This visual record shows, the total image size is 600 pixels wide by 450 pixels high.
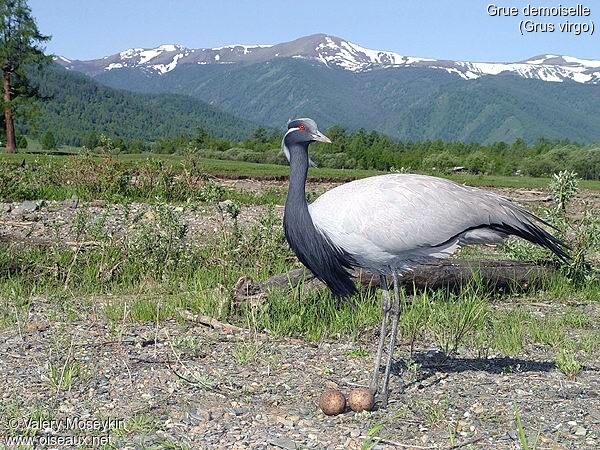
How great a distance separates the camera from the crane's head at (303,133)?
5480 mm

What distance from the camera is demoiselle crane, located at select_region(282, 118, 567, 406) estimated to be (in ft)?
17.4

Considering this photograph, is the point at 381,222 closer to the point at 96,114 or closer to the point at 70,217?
the point at 70,217

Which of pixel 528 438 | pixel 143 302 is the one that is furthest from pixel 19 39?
pixel 528 438

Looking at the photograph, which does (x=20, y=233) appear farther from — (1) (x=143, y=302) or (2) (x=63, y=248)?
(1) (x=143, y=302)

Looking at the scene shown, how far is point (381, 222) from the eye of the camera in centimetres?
528

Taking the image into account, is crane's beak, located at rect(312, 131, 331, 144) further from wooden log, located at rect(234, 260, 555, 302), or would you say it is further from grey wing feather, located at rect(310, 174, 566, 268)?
wooden log, located at rect(234, 260, 555, 302)

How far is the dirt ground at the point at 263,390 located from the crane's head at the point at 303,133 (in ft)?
5.59

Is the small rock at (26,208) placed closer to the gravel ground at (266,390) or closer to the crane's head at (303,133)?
the gravel ground at (266,390)

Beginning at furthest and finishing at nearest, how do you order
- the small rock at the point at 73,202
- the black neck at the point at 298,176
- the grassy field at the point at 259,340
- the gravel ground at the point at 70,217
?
the small rock at the point at 73,202, the gravel ground at the point at 70,217, the black neck at the point at 298,176, the grassy field at the point at 259,340

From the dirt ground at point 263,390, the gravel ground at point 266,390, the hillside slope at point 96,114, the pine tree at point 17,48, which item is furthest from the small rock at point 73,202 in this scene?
the hillside slope at point 96,114

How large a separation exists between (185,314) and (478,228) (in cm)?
272

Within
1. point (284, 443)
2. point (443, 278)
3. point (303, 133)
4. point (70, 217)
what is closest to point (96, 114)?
point (70, 217)

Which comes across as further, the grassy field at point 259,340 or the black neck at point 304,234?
the black neck at point 304,234

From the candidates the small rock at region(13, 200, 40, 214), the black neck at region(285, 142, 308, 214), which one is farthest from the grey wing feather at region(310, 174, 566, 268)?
the small rock at region(13, 200, 40, 214)
